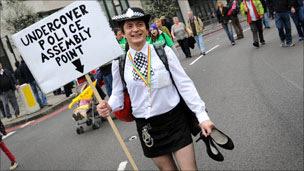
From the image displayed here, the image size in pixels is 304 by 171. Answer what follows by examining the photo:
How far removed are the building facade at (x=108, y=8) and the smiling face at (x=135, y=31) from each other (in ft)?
81.6

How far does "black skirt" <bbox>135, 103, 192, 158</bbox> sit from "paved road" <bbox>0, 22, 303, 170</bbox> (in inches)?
70.6

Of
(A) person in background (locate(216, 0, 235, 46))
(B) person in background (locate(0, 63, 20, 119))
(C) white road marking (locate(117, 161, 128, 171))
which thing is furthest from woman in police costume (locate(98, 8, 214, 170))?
(A) person in background (locate(216, 0, 235, 46))

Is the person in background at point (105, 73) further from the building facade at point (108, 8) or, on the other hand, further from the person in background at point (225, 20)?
the building facade at point (108, 8)

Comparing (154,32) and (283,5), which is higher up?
(154,32)

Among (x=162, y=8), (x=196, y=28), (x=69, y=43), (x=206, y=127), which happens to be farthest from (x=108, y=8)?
(x=206, y=127)

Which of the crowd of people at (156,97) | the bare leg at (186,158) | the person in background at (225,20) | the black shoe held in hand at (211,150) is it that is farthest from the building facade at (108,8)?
the black shoe held in hand at (211,150)

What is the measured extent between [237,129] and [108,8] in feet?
109

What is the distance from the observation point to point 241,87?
9.26 m

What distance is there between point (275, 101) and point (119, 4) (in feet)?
108

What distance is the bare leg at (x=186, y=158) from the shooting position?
11.1 feet

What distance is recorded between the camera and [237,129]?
6.53 metres

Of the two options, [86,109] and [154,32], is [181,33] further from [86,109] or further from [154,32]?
[86,109]

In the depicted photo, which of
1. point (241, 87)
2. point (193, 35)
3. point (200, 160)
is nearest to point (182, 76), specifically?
point (200, 160)

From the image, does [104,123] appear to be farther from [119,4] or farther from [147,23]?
[119,4]
